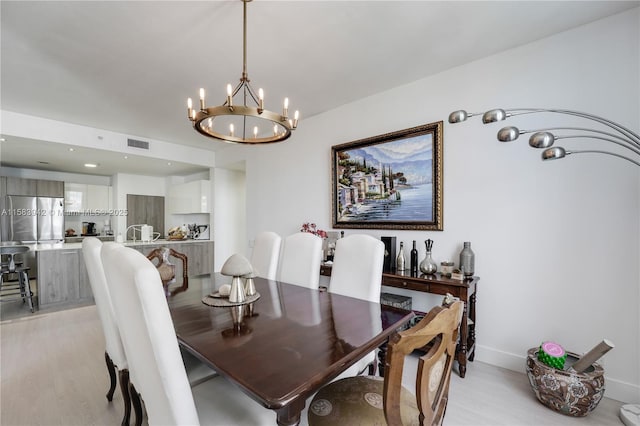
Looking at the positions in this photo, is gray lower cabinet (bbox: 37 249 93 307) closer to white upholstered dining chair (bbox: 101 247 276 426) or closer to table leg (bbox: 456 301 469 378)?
white upholstered dining chair (bbox: 101 247 276 426)

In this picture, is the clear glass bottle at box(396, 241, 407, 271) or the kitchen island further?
the kitchen island

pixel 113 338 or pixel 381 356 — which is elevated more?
pixel 113 338

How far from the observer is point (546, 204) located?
7.18ft

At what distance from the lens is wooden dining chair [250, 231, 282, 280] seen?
2.65m

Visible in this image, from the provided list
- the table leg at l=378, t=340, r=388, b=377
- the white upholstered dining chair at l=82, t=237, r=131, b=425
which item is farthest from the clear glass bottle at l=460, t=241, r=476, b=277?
the white upholstered dining chair at l=82, t=237, r=131, b=425

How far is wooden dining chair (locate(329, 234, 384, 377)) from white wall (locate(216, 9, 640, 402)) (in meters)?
1.02

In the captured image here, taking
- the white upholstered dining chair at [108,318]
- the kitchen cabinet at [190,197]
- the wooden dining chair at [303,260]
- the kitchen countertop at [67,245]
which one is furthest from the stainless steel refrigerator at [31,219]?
the wooden dining chair at [303,260]

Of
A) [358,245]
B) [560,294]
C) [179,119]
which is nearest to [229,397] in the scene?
[358,245]

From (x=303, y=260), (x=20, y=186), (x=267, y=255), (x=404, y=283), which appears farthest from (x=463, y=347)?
(x=20, y=186)

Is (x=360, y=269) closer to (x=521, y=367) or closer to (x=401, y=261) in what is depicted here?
(x=401, y=261)

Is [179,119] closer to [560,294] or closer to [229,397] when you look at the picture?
[229,397]

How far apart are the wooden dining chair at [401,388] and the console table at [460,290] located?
116 cm

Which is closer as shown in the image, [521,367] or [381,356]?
[381,356]

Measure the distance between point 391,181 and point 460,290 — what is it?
1275 millimetres
